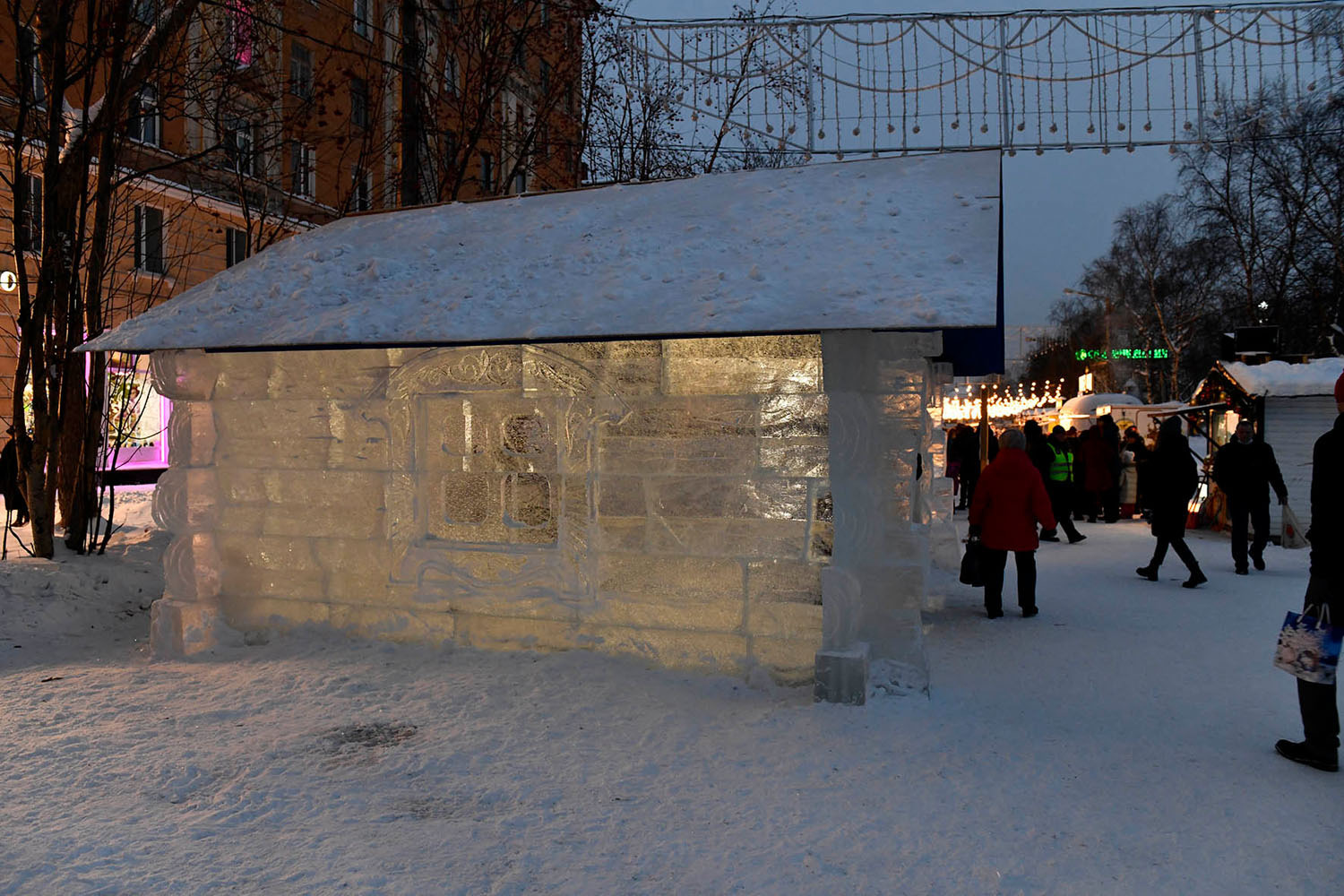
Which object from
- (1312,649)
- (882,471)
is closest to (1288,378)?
(1312,649)

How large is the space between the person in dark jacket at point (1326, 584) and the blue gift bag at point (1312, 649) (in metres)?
0.04

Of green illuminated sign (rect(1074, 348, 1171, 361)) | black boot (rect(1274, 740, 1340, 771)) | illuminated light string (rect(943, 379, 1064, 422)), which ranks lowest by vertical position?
black boot (rect(1274, 740, 1340, 771))

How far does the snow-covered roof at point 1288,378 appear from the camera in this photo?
1280cm

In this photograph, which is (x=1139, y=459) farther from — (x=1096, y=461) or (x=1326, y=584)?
(x=1326, y=584)

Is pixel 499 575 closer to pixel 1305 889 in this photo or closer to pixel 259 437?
pixel 259 437

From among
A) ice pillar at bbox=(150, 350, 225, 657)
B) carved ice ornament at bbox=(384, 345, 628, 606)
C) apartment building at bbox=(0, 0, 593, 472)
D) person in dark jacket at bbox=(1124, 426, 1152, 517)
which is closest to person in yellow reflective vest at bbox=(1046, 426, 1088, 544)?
person in dark jacket at bbox=(1124, 426, 1152, 517)

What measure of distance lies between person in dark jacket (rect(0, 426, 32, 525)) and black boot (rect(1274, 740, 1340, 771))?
341 inches

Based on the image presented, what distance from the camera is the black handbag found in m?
8.04

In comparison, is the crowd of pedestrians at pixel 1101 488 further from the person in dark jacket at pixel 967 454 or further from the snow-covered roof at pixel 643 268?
the snow-covered roof at pixel 643 268

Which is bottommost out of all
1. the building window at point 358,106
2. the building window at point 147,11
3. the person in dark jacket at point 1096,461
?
the person in dark jacket at point 1096,461

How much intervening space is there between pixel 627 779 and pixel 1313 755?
9.97ft

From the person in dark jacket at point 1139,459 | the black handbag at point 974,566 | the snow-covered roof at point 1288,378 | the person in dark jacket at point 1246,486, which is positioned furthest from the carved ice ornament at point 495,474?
the person in dark jacket at point 1139,459

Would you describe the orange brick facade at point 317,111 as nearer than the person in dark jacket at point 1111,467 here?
Yes

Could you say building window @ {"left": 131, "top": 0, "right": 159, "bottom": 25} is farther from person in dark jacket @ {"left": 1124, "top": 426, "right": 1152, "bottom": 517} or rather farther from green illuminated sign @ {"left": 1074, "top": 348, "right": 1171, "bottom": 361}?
green illuminated sign @ {"left": 1074, "top": 348, "right": 1171, "bottom": 361}
